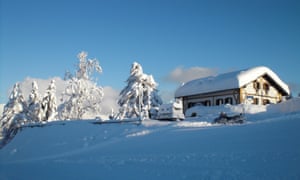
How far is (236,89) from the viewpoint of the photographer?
37.1 m

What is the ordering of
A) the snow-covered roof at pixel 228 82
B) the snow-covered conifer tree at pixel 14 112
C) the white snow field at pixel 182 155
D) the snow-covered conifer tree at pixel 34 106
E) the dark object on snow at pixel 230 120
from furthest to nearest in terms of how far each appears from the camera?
the snow-covered conifer tree at pixel 14 112, the snow-covered conifer tree at pixel 34 106, the snow-covered roof at pixel 228 82, the dark object on snow at pixel 230 120, the white snow field at pixel 182 155

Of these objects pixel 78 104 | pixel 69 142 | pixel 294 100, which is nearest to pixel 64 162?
pixel 69 142

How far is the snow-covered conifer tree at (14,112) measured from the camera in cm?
4612

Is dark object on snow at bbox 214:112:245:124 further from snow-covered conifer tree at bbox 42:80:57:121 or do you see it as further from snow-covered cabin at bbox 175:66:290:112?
snow-covered conifer tree at bbox 42:80:57:121

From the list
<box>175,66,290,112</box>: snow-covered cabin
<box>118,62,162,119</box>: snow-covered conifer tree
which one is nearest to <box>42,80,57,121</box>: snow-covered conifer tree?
<box>118,62,162,119</box>: snow-covered conifer tree

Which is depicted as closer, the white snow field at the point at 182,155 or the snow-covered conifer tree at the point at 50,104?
the white snow field at the point at 182,155

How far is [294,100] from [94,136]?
1810cm

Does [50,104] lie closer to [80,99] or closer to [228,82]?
[80,99]

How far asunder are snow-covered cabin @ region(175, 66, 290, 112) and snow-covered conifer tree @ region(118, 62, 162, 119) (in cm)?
393

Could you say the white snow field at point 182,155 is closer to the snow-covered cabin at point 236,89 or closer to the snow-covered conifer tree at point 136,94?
the snow-covered cabin at point 236,89

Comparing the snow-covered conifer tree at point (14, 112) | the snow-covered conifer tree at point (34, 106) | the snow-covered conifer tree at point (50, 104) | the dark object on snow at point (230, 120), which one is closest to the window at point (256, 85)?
the dark object on snow at point (230, 120)

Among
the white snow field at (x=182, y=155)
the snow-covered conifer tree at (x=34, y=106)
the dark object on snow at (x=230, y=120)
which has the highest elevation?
the snow-covered conifer tree at (x=34, y=106)

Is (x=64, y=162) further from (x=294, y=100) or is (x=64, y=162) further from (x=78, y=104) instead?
(x=78, y=104)

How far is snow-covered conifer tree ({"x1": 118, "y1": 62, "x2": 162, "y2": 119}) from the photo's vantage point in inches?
1740
